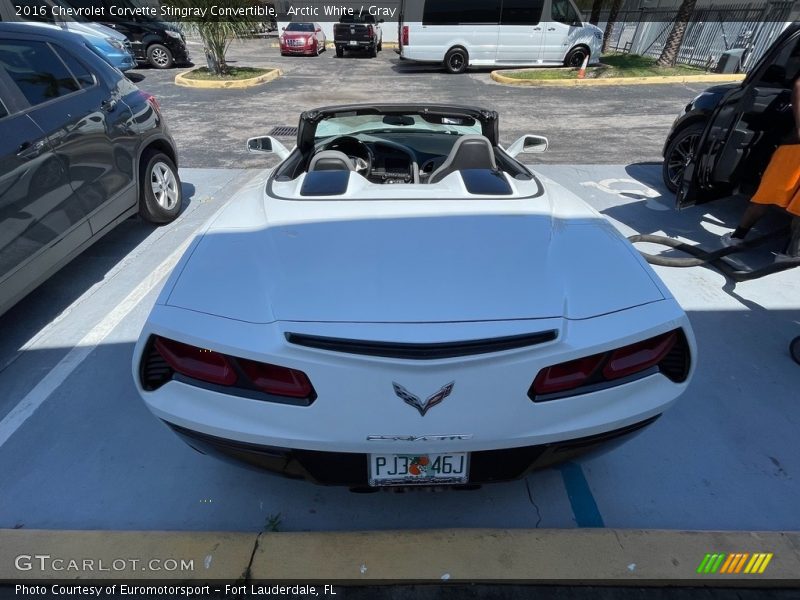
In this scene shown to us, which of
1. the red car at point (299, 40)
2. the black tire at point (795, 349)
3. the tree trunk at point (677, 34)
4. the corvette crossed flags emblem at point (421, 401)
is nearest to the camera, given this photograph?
the corvette crossed flags emblem at point (421, 401)

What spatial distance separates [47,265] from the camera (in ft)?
9.69

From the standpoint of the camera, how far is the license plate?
148cm

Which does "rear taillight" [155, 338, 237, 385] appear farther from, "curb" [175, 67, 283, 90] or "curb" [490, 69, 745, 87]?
"curb" [490, 69, 745, 87]

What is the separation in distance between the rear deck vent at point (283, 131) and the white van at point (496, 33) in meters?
8.66

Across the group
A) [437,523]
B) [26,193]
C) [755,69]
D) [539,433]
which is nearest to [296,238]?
[539,433]

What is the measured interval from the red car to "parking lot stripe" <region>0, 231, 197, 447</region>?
761 inches

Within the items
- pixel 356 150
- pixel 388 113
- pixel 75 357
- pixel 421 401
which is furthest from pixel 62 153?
pixel 421 401

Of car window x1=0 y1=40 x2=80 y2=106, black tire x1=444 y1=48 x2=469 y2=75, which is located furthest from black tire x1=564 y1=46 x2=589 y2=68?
car window x1=0 y1=40 x2=80 y2=106

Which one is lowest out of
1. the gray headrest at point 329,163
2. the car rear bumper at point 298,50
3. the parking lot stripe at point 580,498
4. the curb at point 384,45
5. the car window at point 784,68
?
the curb at point 384,45

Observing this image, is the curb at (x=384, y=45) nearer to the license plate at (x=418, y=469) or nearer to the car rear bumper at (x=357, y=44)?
the car rear bumper at (x=357, y=44)

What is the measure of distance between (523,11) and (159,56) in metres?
11.2

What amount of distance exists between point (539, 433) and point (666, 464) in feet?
3.53

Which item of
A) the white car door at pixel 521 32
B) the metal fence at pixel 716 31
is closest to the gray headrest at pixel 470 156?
the white car door at pixel 521 32

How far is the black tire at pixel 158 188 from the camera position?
13.6ft
